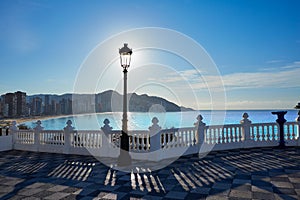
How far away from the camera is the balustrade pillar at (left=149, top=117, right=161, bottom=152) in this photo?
757 cm

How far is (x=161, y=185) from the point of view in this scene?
4.80 m

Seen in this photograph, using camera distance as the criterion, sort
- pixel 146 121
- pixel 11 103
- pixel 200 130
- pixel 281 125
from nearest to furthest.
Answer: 1. pixel 200 130
2. pixel 281 125
3. pixel 11 103
4. pixel 146 121

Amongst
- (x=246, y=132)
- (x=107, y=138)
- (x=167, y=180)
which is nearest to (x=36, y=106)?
(x=107, y=138)

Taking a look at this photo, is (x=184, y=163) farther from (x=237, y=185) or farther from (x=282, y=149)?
(x=282, y=149)

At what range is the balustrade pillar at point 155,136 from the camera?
7574mm

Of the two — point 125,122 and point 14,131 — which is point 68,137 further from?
point 14,131

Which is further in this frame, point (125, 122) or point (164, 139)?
point (164, 139)

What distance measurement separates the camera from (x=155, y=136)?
7621 mm

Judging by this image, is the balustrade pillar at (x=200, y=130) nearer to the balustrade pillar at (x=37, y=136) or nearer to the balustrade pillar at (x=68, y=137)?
the balustrade pillar at (x=68, y=137)

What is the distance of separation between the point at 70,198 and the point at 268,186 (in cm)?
400

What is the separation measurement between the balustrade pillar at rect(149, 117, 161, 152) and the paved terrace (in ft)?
2.95

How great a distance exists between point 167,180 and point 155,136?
2555mm

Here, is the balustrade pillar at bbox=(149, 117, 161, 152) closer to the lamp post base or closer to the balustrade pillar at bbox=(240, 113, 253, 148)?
the lamp post base

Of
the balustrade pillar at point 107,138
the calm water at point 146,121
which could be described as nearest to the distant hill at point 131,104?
the calm water at point 146,121
